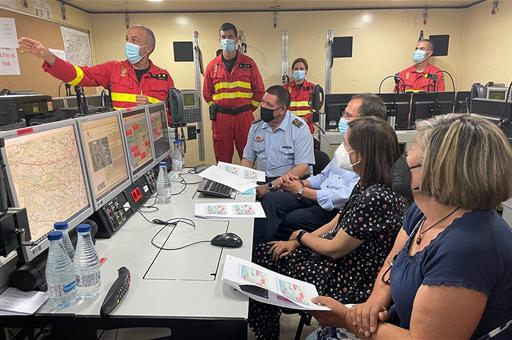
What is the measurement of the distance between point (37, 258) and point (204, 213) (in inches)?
29.5

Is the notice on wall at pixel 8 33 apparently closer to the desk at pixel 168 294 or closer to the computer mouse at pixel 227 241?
the desk at pixel 168 294

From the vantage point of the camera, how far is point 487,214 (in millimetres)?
863

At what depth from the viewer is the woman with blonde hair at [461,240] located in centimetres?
79

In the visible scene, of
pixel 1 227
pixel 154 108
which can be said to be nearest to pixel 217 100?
pixel 154 108

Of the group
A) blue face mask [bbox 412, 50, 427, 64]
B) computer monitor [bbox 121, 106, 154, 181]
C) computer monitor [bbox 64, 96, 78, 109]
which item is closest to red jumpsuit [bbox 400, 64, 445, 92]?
blue face mask [bbox 412, 50, 427, 64]

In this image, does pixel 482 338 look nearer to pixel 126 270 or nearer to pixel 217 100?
pixel 126 270

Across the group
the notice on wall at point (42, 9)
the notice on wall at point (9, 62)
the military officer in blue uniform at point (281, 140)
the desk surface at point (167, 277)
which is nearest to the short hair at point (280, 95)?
the military officer in blue uniform at point (281, 140)

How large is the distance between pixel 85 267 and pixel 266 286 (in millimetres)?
549

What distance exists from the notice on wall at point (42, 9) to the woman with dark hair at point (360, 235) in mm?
4054

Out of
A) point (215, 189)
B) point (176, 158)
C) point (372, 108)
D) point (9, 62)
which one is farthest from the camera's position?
point (9, 62)

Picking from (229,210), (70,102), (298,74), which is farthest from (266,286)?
(298,74)

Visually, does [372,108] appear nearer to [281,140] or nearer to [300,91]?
[281,140]

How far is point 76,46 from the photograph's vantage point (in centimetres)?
484

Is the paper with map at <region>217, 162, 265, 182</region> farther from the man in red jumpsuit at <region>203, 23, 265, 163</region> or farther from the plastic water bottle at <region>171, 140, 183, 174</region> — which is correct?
Result: the man in red jumpsuit at <region>203, 23, 265, 163</region>
